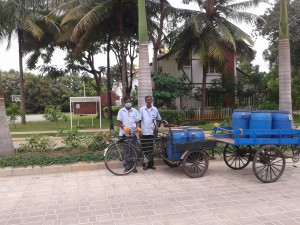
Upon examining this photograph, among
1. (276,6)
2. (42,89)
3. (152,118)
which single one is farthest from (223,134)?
(42,89)

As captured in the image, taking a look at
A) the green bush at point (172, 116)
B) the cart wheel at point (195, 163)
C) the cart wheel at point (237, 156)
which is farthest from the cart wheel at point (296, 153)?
the green bush at point (172, 116)

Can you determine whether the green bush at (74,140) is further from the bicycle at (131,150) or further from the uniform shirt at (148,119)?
the uniform shirt at (148,119)

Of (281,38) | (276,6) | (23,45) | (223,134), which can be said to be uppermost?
(276,6)

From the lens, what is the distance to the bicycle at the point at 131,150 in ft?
22.3

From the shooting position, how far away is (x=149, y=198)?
5.17 m

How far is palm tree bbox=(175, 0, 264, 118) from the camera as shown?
1812 centimetres

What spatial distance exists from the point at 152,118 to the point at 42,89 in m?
43.8

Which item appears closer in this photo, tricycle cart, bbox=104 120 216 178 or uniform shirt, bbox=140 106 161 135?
tricycle cart, bbox=104 120 216 178

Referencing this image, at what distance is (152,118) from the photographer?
701 centimetres

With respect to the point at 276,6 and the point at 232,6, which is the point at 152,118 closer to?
the point at 232,6

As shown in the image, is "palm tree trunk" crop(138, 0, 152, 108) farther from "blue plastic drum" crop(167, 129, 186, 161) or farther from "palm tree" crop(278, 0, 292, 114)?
"palm tree" crop(278, 0, 292, 114)

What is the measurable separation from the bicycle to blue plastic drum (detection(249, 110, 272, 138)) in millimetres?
1920

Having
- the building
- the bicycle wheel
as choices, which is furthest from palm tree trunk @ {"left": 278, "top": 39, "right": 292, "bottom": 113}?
the building

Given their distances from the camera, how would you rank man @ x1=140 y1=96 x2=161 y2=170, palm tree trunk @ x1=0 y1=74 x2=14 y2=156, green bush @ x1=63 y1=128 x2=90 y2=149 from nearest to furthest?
man @ x1=140 y1=96 x2=161 y2=170, palm tree trunk @ x1=0 y1=74 x2=14 y2=156, green bush @ x1=63 y1=128 x2=90 y2=149
